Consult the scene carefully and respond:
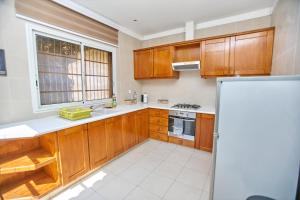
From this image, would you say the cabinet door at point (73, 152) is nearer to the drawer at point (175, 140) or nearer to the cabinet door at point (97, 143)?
the cabinet door at point (97, 143)

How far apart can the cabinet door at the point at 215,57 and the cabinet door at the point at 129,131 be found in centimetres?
174

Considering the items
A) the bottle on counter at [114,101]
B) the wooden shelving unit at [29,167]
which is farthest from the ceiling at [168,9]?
the wooden shelving unit at [29,167]

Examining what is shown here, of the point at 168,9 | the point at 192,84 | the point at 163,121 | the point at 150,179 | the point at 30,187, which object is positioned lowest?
the point at 150,179

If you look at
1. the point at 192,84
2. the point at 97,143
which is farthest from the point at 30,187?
the point at 192,84

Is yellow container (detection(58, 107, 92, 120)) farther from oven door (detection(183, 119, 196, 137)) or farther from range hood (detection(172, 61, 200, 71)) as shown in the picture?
range hood (detection(172, 61, 200, 71))

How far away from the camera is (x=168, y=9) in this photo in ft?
7.96

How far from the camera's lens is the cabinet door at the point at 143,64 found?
3.41 meters

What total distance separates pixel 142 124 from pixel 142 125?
0.08 ft

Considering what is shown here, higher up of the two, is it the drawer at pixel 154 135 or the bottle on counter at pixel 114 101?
the bottle on counter at pixel 114 101

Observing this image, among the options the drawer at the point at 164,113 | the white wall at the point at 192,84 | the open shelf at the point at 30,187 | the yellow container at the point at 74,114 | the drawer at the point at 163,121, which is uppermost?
the white wall at the point at 192,84

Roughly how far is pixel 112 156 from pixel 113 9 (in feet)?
8.54

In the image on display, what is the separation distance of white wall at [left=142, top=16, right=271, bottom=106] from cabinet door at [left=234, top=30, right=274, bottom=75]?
0.40 meters

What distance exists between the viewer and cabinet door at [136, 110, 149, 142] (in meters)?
3.00

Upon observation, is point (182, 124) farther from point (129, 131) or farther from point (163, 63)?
point (163, 63)
